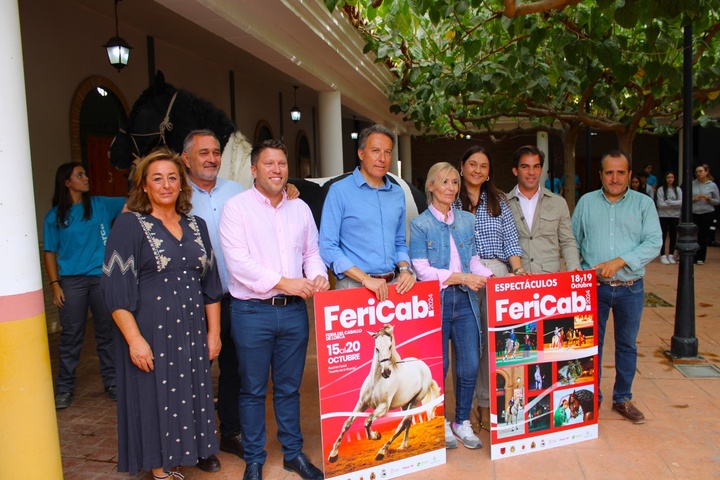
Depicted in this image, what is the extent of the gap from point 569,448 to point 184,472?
2.33 m

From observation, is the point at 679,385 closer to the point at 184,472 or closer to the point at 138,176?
the point at 184,472

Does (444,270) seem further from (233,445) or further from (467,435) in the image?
(233,445)

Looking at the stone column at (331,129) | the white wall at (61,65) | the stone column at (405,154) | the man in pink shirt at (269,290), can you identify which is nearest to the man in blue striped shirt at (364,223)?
the man in pink shirt at (269,290)

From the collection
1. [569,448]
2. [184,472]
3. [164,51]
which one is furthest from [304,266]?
[164,51]

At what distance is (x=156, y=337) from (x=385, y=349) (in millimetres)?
1201

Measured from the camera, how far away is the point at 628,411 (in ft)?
13.0

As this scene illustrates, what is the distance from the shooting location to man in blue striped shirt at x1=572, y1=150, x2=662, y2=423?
3.81 m

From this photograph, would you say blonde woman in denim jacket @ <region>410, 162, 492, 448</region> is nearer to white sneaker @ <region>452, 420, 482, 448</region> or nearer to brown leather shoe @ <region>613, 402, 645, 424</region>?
A: white sneaker @ <region>452, 420, 482, 448</region>

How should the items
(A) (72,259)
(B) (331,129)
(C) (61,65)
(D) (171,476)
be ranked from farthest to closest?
1. (B) (331,129)
2. (C) (61,65)
3. (A) (72,259)
4. (D) (171,476)

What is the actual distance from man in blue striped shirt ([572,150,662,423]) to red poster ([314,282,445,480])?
4.29 feet

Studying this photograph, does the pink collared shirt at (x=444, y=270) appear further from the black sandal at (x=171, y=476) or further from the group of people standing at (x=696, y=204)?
the group of people standing at (x=696, y=204)

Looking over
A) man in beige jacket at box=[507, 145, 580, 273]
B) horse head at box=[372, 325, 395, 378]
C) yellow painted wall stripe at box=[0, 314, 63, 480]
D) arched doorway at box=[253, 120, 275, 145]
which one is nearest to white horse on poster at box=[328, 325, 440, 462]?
horse head at box=[372, 325, 395, 378]

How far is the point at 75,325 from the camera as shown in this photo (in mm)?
4660

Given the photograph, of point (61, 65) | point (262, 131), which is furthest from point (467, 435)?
point (262, 131)
